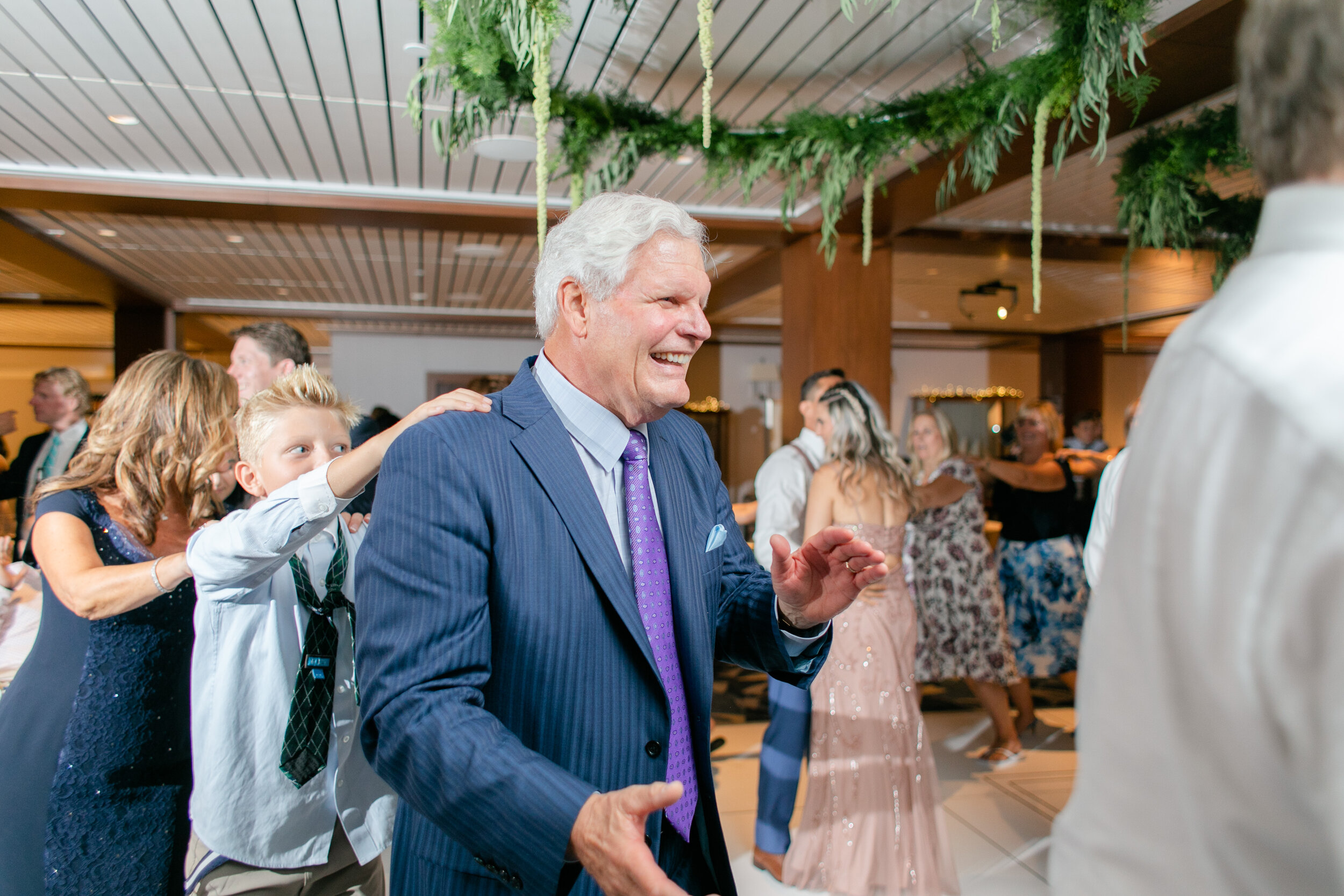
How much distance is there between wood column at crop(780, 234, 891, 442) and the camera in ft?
17.9

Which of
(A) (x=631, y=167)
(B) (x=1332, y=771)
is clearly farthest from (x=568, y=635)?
(A) (x=631, y=167)

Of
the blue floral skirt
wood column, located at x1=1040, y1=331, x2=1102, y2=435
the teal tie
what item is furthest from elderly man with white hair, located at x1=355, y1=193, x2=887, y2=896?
wood column, located at x1=1040, y1=331, x2=1102, y2=435

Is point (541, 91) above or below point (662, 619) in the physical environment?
above

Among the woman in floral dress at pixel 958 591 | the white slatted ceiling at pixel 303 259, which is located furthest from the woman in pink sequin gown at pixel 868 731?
the white slatted ceiling at pixel 303 259

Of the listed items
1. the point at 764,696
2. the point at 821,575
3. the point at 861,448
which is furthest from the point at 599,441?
the point at 764,696

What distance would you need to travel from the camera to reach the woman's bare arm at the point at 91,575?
5.20 ft

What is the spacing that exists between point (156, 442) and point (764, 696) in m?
4.16

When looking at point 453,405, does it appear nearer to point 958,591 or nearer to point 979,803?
point 979,803

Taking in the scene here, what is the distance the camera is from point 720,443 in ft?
42.8

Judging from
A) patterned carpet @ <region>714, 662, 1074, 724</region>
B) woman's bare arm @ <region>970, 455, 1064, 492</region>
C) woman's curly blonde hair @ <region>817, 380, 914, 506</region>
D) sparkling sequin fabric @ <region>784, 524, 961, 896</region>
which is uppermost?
woman's curly blonde hair @ <region>817, 380, 914, 506</region>

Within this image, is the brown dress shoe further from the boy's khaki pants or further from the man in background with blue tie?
the man in background with blue tie

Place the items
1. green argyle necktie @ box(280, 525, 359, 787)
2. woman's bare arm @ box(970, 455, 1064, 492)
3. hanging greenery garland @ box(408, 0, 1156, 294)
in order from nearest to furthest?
green argyle necktie @ box(280, 525, 359, 787) → hanging greenery garland @ box(408, 0, 1156, 294) → woman's bare arm @ box(970, 455, 1064, 492)

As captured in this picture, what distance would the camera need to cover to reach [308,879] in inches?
63.1

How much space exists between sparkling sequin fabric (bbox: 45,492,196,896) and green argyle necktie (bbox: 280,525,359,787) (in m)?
0.36
